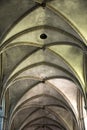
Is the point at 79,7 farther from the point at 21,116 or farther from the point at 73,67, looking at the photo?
the point at 21,116

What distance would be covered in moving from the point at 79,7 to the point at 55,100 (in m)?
12.2

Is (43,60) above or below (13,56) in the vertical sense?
above

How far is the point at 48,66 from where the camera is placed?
25000mm

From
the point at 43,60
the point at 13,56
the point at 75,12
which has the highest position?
the point at 43,60

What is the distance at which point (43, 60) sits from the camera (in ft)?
80.4

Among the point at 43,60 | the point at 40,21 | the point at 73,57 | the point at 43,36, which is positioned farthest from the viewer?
the point at 43,60

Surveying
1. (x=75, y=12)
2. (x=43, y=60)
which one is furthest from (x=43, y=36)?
(x=75, y=12)

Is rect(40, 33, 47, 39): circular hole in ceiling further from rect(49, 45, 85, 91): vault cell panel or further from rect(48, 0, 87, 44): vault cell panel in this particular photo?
rect(48, 0, 87, 44): vault cell panel

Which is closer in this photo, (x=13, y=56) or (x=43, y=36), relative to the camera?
(x=43, y=36)

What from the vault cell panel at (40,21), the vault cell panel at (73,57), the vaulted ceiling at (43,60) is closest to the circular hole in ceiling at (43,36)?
the vaulted ceiling at (43,60)

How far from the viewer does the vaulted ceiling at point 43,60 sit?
19734 millimetres

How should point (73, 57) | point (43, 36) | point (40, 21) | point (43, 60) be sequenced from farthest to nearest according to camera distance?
point (43, 60), point (73, 57), point (43, 36), point (40, 21)

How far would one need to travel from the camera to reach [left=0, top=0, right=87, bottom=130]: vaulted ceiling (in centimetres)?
1973

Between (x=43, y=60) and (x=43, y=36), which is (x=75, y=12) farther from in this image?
(x=43, y=60)
